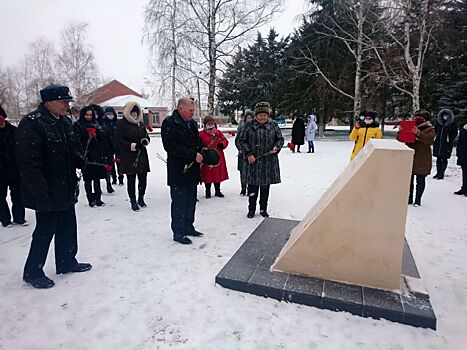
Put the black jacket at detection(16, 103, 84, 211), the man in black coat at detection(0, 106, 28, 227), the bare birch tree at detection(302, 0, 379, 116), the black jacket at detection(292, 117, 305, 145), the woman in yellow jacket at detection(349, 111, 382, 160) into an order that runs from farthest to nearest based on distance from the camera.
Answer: the bare birch tree at detection(302, 0, 379, 116) < the black jacket at detection(292, 117, 305, 145) < the woman in yellow jacket at detection(349, 111, 382, 160) < the man in black coat at detection(0, 106, 28, 227) < the black jacket at detection(16, 103, 84, 211)

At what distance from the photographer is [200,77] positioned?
1820 cm

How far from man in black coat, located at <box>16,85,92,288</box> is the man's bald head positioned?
122 centimetres

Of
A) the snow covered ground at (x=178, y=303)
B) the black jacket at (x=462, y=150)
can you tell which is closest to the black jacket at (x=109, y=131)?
the snow covered ground at (x=178, y=303)

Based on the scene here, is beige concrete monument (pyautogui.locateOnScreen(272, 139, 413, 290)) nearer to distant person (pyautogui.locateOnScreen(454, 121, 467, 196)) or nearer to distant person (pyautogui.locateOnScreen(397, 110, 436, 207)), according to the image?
distant person (pyautogui.locateOnScreen(397, 110, 436, 207))

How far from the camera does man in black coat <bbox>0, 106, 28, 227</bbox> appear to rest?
4.55 metres

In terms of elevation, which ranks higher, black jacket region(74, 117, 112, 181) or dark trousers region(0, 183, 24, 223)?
black jacket region(74, 117, 112, 181)

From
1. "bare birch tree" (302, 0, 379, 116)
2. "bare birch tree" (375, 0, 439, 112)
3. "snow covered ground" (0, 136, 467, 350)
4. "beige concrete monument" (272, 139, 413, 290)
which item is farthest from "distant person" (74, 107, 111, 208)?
"bare birch tree" (302, 0, 379, 116)

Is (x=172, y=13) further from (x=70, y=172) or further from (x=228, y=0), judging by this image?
(x=70, y=172)

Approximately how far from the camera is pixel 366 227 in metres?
2.86

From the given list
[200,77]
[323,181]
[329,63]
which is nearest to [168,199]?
[323,181]

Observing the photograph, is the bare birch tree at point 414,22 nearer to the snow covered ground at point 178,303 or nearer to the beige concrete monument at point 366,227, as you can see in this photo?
the snow covered ground at point 178,303

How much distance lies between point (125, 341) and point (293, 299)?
4.66 ft

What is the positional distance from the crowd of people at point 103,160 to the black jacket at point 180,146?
1 centimetres

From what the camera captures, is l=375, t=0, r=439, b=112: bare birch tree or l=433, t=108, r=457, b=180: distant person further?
Answer: l=375, t=0, r=439, b=112: bare birch tree
